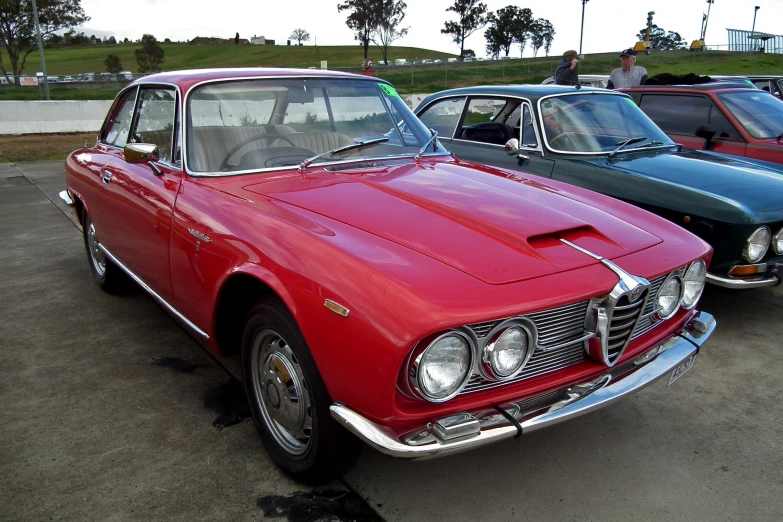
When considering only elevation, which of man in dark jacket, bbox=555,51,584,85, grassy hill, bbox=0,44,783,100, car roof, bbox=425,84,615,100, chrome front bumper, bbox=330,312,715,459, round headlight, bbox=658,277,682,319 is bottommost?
chrome front bumper, bbox=330,312,715,459

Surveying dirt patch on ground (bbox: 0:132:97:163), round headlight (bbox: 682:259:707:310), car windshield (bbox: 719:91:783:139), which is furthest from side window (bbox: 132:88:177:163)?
dirt patch on ground (bbox: 0:132:97:163)

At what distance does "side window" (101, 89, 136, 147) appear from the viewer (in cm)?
411

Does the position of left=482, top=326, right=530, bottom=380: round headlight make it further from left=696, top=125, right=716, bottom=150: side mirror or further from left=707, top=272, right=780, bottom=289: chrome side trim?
left=696, top=125, right=716, bottom=150: side mirror

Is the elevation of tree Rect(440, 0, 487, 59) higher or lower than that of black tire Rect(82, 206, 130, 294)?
higher

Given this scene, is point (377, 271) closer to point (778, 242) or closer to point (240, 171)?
point (240, 171)

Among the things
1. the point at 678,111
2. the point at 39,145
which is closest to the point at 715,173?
the point at 678,111

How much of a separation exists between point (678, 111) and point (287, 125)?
500 centimetres

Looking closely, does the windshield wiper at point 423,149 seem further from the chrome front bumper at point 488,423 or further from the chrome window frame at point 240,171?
the chrome front bumper at point 488,423

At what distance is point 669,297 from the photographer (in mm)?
2582

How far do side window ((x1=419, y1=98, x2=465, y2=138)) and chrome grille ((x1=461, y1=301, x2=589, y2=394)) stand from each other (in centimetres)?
399

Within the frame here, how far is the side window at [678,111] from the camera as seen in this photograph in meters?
6.47

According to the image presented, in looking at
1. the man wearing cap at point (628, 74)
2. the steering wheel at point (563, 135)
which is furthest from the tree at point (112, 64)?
the steering wheel at point (563, 135)

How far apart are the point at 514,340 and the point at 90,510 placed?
1698 millimetres

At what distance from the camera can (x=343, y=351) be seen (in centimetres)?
199
